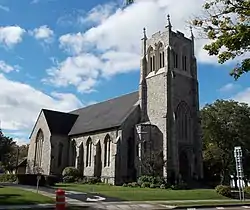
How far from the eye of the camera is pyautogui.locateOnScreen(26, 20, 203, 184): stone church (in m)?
41.7

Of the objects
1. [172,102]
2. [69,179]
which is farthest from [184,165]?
[69,179]

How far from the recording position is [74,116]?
57938mm

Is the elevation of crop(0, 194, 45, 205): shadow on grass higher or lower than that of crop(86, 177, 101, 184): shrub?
lower

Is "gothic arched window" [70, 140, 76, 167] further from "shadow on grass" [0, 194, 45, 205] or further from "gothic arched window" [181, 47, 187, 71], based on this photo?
"shadow on grass" [0, 194, 45, 205]

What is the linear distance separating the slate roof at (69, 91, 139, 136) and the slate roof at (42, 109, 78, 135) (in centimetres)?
102

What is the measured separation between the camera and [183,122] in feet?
145

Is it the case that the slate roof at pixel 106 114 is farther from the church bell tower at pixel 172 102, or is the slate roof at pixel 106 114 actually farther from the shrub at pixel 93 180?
the shrub at pixel 93 180

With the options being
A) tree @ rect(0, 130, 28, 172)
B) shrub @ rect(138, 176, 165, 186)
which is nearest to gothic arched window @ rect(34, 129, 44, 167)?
tree @ rect(0, 130, 28, 172)

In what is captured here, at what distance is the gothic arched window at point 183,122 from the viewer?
4347 centimetres

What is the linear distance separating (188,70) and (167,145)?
1224 cm

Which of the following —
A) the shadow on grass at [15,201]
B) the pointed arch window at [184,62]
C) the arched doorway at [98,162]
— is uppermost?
the pointed arch window at [184,62]

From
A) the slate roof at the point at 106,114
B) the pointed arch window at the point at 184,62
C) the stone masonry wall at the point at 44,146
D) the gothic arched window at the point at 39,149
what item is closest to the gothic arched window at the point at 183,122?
the pointed arch window at the point at 184,62

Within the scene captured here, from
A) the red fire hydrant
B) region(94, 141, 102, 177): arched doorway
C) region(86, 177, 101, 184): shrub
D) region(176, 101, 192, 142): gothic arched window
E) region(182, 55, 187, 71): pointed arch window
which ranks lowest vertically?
region(86, 177, 101, 184): shrub

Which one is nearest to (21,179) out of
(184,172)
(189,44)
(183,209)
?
(184,172)
